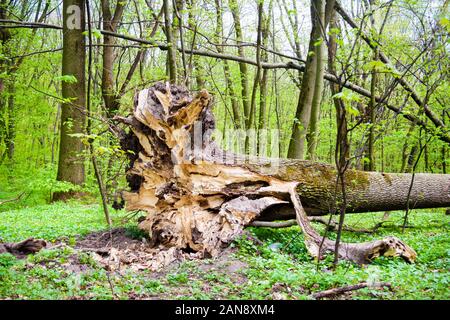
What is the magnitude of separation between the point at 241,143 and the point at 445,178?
9645 millimetres

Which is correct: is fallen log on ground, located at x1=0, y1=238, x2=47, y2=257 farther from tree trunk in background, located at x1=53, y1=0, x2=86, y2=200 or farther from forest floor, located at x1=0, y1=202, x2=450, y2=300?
tree trunk in background, located at x1=53, y1=0, x2=86, y2=200

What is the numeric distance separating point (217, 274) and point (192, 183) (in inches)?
78.3

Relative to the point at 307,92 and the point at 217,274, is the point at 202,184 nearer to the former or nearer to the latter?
the point at 217,274

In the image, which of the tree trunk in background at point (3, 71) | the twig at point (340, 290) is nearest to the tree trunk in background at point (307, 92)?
the twig at point (340, 290)

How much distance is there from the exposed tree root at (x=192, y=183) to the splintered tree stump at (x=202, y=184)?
15 millimetres

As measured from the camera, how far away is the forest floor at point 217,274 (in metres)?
3.54

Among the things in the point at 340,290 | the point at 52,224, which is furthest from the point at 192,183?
the point at 52,224

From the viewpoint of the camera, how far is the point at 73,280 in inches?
147

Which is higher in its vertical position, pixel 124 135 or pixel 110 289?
pixel 124 135

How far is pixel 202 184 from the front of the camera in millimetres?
6043

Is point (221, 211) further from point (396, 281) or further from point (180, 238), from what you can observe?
point (396, 281)

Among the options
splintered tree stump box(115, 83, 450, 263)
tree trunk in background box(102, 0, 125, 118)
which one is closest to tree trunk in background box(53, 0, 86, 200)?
tree trunk in background box(102, 0, 125, 118)
